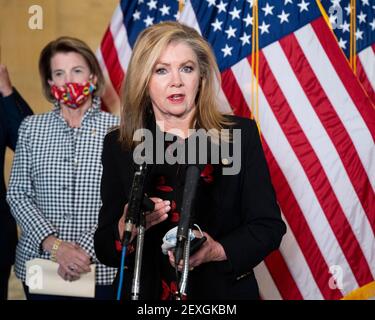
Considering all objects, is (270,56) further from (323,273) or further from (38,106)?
(38,106)

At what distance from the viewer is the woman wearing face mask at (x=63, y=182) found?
2467 millimetres

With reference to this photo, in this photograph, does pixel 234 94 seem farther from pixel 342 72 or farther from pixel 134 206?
pixel 134 206

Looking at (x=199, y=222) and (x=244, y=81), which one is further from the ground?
(x=244, y=81)

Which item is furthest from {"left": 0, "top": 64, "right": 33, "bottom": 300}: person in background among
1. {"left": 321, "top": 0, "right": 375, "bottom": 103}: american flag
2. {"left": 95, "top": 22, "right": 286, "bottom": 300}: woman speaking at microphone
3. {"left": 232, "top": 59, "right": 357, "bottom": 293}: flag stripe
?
{"left": 321, "top": 0, "right": 375, "bottom": 103}: american flag

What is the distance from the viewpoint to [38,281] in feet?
8.18

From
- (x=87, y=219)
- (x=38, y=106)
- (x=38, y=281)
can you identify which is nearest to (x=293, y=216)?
(x=87, y=219)

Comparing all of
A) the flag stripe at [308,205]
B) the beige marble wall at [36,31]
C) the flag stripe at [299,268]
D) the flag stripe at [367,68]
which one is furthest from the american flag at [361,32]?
the beige marble wall at [36,31]

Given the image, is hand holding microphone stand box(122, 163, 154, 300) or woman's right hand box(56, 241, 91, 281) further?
woman's right hand box(56, 241, 91, 281)

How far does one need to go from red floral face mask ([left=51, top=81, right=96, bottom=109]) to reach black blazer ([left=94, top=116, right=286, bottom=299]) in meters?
0.93

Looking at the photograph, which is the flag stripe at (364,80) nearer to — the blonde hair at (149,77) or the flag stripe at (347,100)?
the flag stripe at (347,100)

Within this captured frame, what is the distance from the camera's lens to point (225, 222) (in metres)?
1.73

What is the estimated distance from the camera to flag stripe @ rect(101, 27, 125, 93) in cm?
316

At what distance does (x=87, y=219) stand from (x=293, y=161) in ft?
3.13

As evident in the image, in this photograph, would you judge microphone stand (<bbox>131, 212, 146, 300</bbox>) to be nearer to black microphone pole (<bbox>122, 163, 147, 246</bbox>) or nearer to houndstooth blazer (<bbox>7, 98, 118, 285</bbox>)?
black microphone pole (<bbox>122, 163, 147, 246</bbox>)
